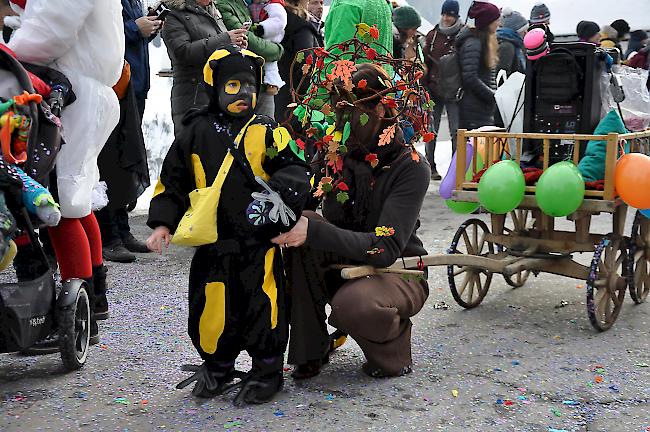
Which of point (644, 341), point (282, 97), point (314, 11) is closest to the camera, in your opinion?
point (644, 341)

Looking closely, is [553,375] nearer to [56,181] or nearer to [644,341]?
[644,341]

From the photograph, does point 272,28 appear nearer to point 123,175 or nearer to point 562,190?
point 123,175

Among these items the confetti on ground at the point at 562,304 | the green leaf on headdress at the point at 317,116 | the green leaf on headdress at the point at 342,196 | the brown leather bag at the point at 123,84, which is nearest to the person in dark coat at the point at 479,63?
the confetti on ground at the point at 562,304

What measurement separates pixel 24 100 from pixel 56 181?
73 cm

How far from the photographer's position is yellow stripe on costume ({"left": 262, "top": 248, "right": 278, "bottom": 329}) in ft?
10.8

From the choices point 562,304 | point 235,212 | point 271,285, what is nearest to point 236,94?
point 235,212

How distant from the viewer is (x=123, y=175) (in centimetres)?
571

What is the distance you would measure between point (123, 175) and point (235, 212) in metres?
2.70

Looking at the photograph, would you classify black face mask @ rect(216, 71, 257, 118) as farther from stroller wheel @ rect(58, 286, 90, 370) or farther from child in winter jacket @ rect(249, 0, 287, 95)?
child in winter jacket @ rect(249, 0, 287, 95)

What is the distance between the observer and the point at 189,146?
3299 mm

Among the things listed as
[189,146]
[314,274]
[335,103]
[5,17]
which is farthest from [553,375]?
[5,17]

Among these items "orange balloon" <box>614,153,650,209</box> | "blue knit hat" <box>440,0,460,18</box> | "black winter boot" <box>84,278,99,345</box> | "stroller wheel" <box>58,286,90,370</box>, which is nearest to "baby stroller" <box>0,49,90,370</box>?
"stroller wheel" <box>58,286,90,370</box>

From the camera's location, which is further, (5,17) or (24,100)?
(5,17)

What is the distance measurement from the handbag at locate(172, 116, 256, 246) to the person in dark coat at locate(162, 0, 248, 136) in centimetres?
251
